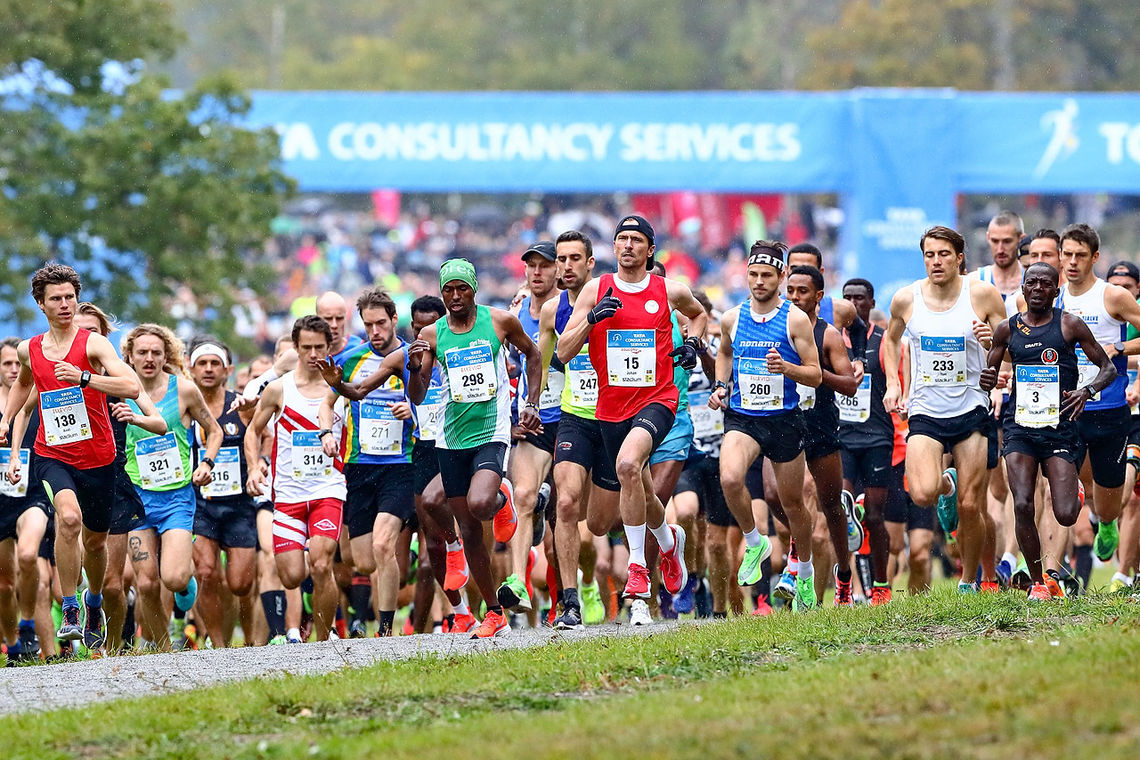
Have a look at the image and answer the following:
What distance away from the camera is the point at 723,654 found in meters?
9.14

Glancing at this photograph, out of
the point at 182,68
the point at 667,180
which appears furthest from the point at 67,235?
the point at 182,68

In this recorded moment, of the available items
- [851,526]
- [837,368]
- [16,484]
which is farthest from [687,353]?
[16,484]

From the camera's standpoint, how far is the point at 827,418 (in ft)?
39.8

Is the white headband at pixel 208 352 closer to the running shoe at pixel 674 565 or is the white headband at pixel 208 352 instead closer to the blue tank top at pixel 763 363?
the running shoe at pixel 674 565

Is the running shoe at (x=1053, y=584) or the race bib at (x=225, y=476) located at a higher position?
the race bib at (x=225, y=476)

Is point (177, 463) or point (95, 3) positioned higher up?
point (95, 3)

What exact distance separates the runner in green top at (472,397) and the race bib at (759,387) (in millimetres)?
1320

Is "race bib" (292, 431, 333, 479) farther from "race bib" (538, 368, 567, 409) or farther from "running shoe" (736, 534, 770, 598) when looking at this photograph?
"running shoe" (736, 534, 770, 598)

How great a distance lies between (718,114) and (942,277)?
21.8m

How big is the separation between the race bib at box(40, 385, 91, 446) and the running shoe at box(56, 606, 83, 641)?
1.06m

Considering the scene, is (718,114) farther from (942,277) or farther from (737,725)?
(737,725)

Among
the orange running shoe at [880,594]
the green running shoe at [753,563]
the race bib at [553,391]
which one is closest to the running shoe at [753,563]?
the green running shoe at [753,563]

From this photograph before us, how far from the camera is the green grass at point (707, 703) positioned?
22.1ft

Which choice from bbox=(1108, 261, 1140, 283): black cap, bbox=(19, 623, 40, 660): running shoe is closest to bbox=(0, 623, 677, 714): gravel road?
bbox=(19, 623, 40, 660): running shoe
